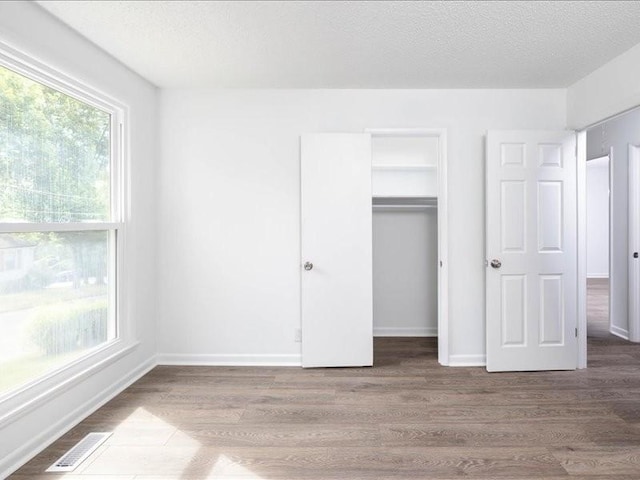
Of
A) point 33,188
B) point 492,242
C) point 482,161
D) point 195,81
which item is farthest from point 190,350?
point 482,161

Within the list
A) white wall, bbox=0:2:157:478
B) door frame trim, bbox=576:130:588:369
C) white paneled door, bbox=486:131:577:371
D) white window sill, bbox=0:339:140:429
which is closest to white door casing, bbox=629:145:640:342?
door frame trim, bbox=576:130:588:369

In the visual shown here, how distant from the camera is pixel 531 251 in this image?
3.46 metres

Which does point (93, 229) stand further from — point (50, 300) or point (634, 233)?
point (634, 233)

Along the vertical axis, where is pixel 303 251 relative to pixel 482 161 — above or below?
below

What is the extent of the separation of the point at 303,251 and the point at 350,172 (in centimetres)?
80

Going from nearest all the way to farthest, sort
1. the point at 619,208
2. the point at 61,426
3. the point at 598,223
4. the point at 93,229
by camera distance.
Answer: the point at 61,426 < the point at 93,229 < the point at 619,208 < the point at 598,223

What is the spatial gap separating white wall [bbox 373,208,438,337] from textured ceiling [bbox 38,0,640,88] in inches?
61.8

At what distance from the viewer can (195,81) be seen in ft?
11.2

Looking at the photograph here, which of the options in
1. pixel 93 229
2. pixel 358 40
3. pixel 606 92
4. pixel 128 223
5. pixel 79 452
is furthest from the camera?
pixel 128 223

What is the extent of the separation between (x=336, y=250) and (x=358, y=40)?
5.42 ft

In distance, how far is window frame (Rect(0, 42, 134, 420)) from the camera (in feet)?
6.87

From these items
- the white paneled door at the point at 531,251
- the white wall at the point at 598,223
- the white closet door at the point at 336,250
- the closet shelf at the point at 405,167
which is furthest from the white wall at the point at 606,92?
the white wall at the point at 598,223

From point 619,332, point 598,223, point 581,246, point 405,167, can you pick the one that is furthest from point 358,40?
point 598,223

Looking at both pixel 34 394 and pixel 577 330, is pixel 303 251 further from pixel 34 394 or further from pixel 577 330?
pixel 577 330
